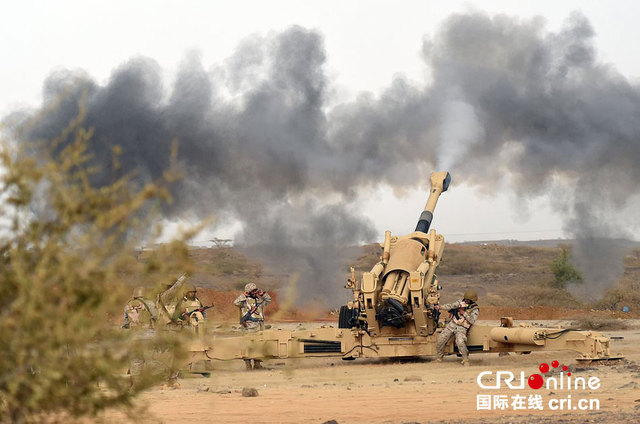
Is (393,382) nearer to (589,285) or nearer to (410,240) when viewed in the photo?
(410,240)

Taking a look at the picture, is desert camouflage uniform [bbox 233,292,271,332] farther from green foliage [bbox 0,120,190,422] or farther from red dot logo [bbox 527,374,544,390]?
green foliage [bbox 0,120,190,422]

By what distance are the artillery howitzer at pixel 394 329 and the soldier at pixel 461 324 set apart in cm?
19

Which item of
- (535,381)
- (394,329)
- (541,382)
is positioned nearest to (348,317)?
(394,329)

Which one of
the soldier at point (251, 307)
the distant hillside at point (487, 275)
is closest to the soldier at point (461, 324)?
the soldier at point (251, 307)

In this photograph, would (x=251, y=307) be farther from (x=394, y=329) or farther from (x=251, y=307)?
(x=394, y=329)

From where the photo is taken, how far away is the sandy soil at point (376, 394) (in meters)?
11.3

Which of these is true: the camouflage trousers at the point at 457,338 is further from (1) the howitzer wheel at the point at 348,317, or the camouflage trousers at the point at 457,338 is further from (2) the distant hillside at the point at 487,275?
(2) the distant hillside at the point at 487,275

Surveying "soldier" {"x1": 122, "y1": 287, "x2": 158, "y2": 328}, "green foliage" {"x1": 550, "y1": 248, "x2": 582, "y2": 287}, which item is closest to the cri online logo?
"soldier" {"x1": 122, "y1": 287, "x2": 158, "y2": 328}

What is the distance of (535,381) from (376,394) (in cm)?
231

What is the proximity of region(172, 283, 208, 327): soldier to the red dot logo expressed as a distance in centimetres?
582

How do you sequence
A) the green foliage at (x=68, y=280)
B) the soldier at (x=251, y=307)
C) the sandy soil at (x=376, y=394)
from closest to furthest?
the green foliage at (x=68, y=280)
the sandy soil at (x=376, y=394)
the soldier at (x=251, y=307)

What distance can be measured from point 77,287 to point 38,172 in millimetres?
770

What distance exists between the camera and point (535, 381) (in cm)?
1428

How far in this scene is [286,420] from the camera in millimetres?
11422
